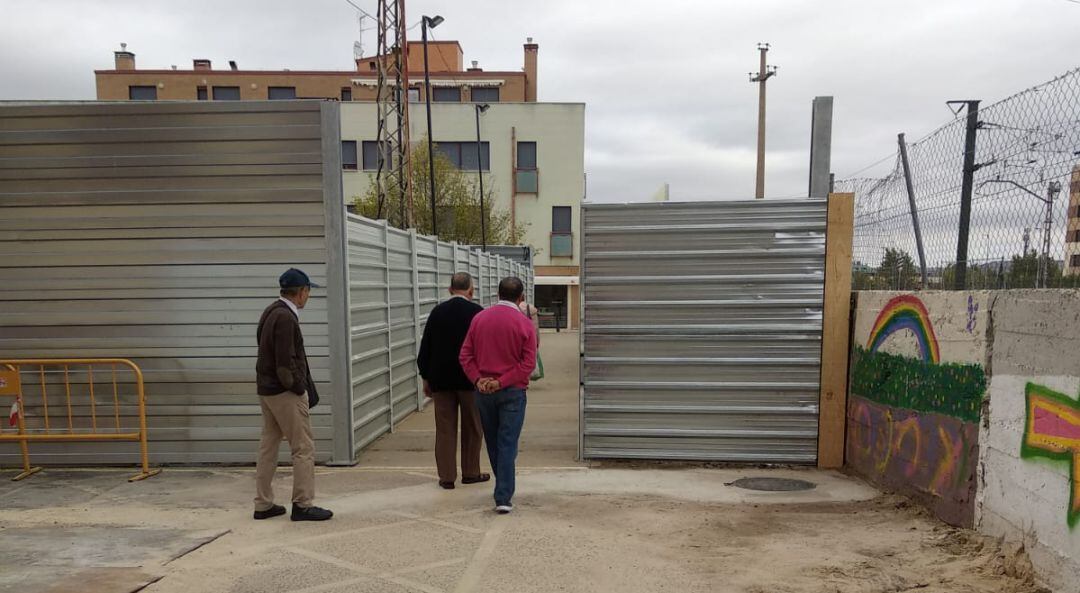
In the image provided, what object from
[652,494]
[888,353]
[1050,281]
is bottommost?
[652,494]

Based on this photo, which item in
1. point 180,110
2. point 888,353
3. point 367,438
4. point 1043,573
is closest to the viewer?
point 1043,573

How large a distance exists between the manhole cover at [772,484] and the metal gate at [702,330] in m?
0.47

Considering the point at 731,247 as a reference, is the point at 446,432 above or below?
below

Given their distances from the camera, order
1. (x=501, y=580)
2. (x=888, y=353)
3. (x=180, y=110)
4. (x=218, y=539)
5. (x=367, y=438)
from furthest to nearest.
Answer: (x=367, y=438), (x=180, y=110), (x=888, y=353), (x=218, y=539), (x=501, y=580)

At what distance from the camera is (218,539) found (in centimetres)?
479

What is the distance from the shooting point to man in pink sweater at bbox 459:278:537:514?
5336 mm

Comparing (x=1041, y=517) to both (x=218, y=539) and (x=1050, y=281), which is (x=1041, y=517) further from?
(x=218, y=539)

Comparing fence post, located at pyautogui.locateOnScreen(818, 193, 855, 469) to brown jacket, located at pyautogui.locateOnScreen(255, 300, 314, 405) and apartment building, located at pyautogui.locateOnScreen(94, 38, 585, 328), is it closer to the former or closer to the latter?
brown jacket, located at pyautogui.locateOnScreen(255, 300, 314, 405)

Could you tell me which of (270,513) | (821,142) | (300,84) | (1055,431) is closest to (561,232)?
(300,84)

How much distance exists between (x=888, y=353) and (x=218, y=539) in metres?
5.47

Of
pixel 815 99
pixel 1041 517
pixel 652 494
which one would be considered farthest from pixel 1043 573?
pixel 815 99

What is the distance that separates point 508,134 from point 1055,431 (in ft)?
103

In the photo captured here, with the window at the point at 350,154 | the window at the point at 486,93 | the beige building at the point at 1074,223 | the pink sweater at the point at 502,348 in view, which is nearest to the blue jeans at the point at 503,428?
the pink sweater at the point at 502,348

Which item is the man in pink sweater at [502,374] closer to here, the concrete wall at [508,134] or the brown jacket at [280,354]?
A: the brown jacket at [280,354]
